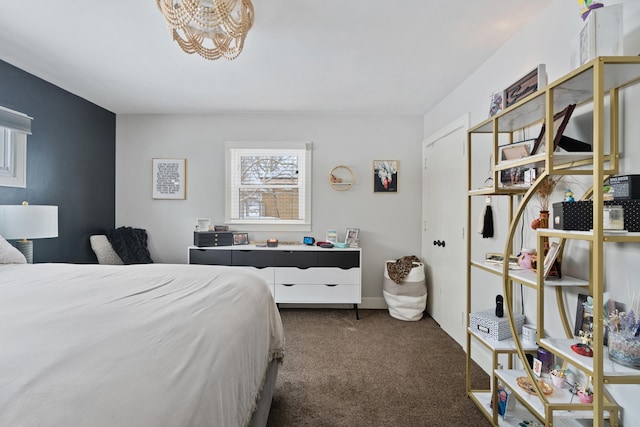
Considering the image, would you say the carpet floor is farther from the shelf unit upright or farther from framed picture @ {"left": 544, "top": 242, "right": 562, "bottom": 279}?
framed picture @ {"left": 544, "top": 242, "right": 562, "bottom": 279}

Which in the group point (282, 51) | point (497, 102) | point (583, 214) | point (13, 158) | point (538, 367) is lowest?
point (538, 367)

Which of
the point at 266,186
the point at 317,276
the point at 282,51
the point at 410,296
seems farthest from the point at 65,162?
the point at 410,296

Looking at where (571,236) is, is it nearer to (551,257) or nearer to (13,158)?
(551,257)

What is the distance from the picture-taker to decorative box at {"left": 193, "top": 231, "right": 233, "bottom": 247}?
3.66 metres

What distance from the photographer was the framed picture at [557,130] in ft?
4.58

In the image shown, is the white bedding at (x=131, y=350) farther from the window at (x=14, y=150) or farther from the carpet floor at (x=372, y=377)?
the window at (x=14, y=150)

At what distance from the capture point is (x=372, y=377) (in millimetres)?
2324

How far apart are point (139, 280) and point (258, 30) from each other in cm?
173

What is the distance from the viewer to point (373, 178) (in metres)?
3.96

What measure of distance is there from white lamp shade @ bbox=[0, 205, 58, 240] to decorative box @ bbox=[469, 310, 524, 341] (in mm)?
3341

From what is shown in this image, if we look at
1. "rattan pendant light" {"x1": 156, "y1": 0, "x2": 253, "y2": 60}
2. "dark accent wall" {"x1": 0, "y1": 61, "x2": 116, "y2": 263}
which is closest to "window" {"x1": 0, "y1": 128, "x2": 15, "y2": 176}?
"dark accent wall" {"x1": 0, "y1": 61, "x2": 116, "y2": 263}

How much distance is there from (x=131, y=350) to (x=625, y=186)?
5.91 feet

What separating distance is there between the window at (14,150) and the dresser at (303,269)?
170cm

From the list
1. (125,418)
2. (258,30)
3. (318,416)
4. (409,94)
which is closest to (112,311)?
(125,418)
